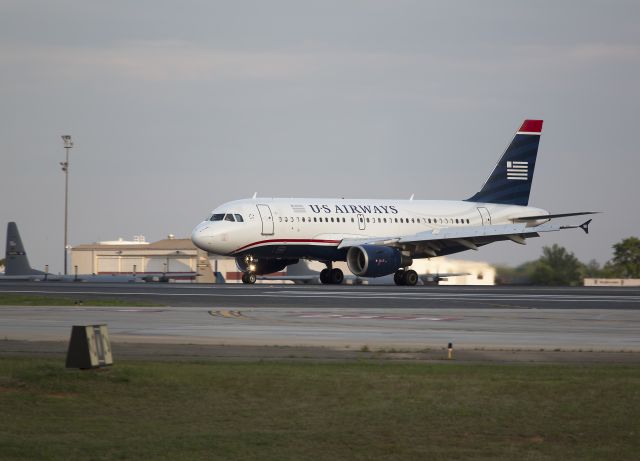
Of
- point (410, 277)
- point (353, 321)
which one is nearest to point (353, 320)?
point (353, 321)

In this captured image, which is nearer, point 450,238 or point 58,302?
point 58,302

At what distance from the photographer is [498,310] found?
35.8 meters

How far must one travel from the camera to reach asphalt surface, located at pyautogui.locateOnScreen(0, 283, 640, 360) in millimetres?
24266

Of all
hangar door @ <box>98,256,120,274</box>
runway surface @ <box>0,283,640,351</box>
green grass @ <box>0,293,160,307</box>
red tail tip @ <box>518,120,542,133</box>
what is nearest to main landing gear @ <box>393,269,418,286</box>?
red tail tip @ <box>518,120,542,133</box>

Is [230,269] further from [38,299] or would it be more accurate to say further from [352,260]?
[38,299]

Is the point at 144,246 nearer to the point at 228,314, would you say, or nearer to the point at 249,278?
the point at 249,278

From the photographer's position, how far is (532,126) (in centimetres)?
7012

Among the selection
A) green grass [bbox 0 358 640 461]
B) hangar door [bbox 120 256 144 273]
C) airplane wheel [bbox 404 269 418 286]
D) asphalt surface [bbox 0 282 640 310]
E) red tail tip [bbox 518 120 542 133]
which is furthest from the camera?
hangar door [bbox 120 256 144 273]

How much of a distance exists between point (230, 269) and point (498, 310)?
86149 millimetres

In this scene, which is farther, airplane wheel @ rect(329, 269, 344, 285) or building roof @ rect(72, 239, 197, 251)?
building roof @ rect(72, 239, 197, 251)

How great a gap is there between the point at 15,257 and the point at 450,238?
29.6 meters

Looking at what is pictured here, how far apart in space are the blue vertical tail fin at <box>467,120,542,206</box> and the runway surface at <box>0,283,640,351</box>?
2336 cm

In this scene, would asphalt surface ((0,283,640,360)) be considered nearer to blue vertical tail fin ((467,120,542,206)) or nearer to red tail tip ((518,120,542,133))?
blue vertical tail fin ((467,120,542,206))

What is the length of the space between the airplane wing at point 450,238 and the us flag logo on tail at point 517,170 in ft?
20.9
